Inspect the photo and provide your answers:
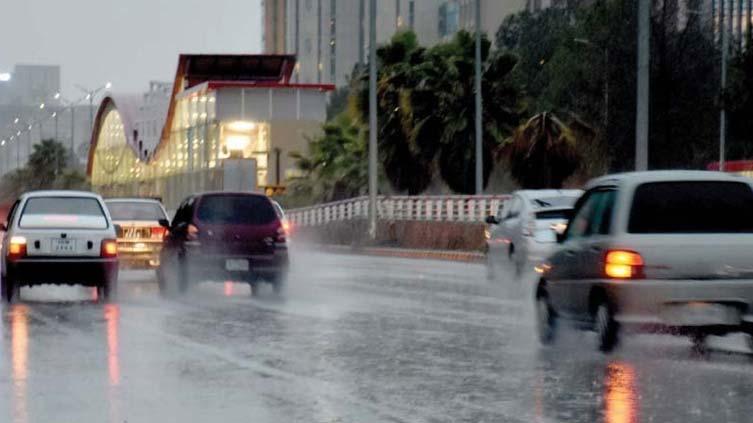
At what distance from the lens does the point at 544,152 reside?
60188 millimetres

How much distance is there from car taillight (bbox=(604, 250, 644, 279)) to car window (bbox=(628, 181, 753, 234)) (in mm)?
276

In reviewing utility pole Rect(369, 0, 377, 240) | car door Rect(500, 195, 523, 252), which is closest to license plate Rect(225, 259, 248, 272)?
car door Rect(500, 195, 523, 252)

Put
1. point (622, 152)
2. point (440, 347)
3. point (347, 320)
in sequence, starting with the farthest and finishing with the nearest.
A: point (622, 152) → point (347, 320) → point (440, 347)

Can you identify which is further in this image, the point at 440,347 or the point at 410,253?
the point at 410,253

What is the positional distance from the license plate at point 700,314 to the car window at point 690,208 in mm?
727

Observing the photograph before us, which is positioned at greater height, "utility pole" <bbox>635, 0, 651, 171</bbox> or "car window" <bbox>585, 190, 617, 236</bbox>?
"utility pole" <bbox>635, 0, 651, 171</bbox>

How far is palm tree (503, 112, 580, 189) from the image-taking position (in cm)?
5978

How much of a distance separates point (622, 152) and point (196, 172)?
53658 mm

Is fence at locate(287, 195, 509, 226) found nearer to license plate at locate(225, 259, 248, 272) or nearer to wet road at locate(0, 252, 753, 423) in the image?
license plate at locate(225, 259, 248, 272)

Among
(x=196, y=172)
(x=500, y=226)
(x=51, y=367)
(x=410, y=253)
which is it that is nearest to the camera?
(x=51, y=367)

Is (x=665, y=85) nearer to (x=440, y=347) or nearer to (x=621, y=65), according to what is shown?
(x=621, y=65)

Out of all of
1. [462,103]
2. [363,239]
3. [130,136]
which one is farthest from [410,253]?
[130,136]

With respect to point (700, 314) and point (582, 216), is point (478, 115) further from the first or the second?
point (700, 314)

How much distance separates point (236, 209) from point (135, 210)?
23.2 feet
